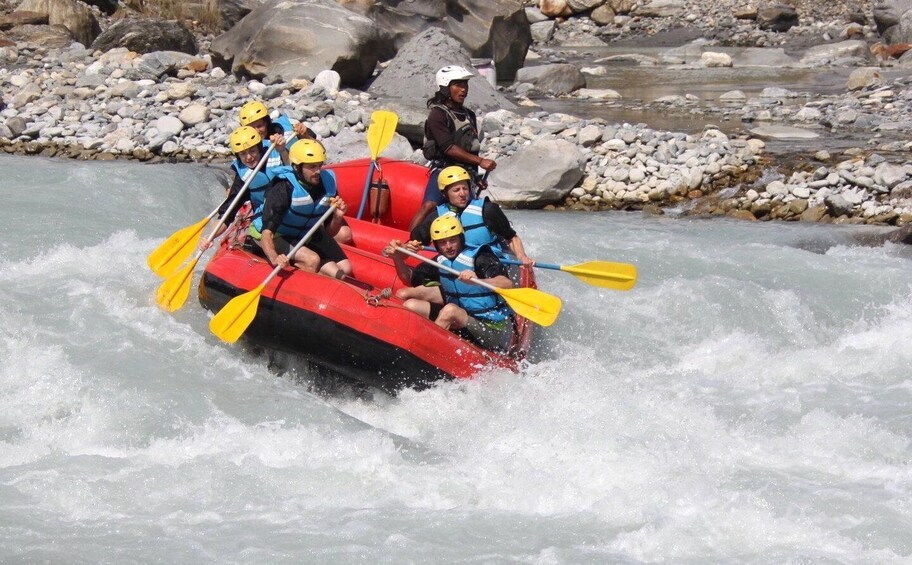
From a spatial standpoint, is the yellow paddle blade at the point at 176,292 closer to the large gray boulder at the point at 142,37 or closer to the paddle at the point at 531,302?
the paddle at the point at 531,302

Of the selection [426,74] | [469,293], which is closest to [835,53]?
[426,74]

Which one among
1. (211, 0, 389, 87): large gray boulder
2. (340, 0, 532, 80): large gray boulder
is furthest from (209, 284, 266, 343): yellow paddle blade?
(340, 0, 532, 80): large gray boulder

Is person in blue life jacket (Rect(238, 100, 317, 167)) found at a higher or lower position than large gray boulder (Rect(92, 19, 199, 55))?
higher

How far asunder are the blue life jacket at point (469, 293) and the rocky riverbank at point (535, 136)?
4074 millimetres

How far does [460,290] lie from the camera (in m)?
6.09

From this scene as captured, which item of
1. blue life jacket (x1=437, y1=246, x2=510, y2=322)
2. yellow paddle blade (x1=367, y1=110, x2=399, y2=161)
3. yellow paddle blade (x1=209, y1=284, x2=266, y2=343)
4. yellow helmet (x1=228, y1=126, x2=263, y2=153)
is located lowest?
yellow paddle blade (x1=209, y1=284, x2=266, y2=343)

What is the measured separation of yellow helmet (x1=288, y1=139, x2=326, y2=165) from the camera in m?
6.25

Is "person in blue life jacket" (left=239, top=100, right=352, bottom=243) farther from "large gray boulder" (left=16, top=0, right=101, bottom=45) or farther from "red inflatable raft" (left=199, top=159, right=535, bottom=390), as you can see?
"large gray boulder" (left=16, top=0, right=101, bottom=45)

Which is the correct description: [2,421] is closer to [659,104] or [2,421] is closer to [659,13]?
[659,104]

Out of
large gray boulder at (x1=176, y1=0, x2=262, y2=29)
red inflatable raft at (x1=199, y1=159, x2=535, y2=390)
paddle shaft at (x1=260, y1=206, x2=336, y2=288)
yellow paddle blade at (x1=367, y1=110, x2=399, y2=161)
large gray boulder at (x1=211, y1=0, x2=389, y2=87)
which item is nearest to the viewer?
red inflatable raft at (x1=199, y1=159, x2=535, y2=390)

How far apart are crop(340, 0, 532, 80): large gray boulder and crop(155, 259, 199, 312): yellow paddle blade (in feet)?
37.2

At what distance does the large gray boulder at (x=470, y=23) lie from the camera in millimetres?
17531

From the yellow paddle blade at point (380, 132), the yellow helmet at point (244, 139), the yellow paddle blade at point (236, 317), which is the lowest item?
the yellow paddle blade at point (236, 317)

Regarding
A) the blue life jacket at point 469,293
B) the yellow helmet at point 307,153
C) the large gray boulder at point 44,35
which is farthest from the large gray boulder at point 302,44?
the blue life jacket at point 469,293
